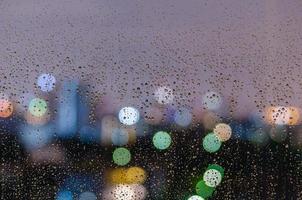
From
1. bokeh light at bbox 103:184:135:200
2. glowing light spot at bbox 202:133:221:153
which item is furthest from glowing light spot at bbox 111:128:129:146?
glowing light spot at bbox 202:133:221:153

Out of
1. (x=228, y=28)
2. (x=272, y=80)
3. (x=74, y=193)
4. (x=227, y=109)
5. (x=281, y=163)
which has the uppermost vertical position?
(x=228, y=28)

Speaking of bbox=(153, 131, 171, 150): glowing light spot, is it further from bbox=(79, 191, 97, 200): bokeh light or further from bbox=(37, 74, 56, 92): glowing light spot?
bbox=(37, 74, 56, 92): glowing light spot

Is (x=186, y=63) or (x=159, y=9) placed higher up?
(x=159, y=9)

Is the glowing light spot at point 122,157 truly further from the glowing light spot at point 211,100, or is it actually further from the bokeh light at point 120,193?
the glowing light spot at point 211,100

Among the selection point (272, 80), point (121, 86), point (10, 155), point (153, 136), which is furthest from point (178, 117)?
point (10, 155)

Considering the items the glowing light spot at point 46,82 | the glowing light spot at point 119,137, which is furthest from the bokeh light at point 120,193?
the glowing light spot at point 46,82

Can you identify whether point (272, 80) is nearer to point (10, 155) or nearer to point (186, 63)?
point (186, 63)
